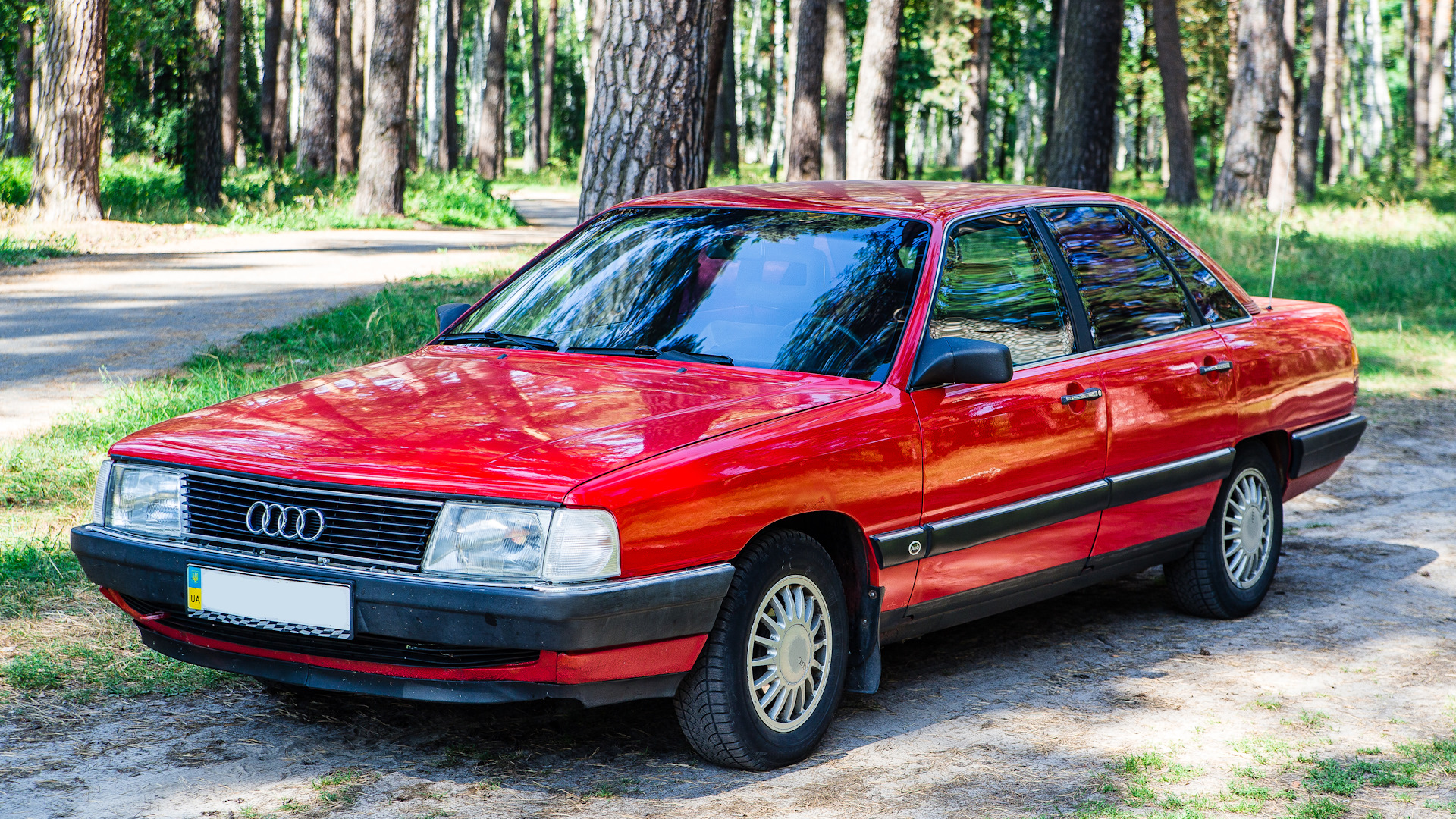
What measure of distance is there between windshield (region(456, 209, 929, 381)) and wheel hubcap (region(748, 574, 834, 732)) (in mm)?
705

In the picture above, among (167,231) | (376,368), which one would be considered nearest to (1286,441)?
(376,368)

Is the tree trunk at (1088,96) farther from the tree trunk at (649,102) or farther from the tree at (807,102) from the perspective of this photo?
the tree trunk at (649,102)

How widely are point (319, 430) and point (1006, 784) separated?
6.59 ft

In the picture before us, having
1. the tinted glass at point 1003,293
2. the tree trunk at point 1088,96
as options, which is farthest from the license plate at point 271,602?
the tree trunk at point 1088,96

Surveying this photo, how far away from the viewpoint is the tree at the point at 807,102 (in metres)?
21.5

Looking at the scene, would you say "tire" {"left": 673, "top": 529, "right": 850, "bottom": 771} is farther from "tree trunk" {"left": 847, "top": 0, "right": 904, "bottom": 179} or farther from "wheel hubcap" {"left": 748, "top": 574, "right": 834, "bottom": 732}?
"tree trunk" {"left": 847, "top": 0, "right": 904, "bottom": 179}

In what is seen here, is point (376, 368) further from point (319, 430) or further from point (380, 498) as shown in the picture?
point (380, 498)

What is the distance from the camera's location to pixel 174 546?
11.5 feet

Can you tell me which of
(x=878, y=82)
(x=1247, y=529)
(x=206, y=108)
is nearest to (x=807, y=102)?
(x=878, y=82)

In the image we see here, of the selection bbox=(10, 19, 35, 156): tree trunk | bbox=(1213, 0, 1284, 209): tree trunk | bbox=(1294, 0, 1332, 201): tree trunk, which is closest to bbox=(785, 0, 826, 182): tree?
bbox=(1213, 0, 1284, 209): tree trunk

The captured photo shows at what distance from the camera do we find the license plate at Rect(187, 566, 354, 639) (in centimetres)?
329

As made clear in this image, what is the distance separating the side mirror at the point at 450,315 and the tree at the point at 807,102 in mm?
16873

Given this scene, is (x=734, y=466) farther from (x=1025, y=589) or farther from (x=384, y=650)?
(x=1025, y=589)

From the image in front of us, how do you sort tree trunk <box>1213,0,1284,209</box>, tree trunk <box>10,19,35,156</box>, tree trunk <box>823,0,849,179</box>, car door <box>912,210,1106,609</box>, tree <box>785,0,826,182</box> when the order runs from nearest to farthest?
1. car door <box>912,210,1106,609</box>
2. tree trunk <box>1213,0,1284,209</box>
3. tree <box>785,0,826,182</box>
4. tree trunk <box>823,0,849,179</box>
5. tree trunk <box>10,19,35,156</box>
